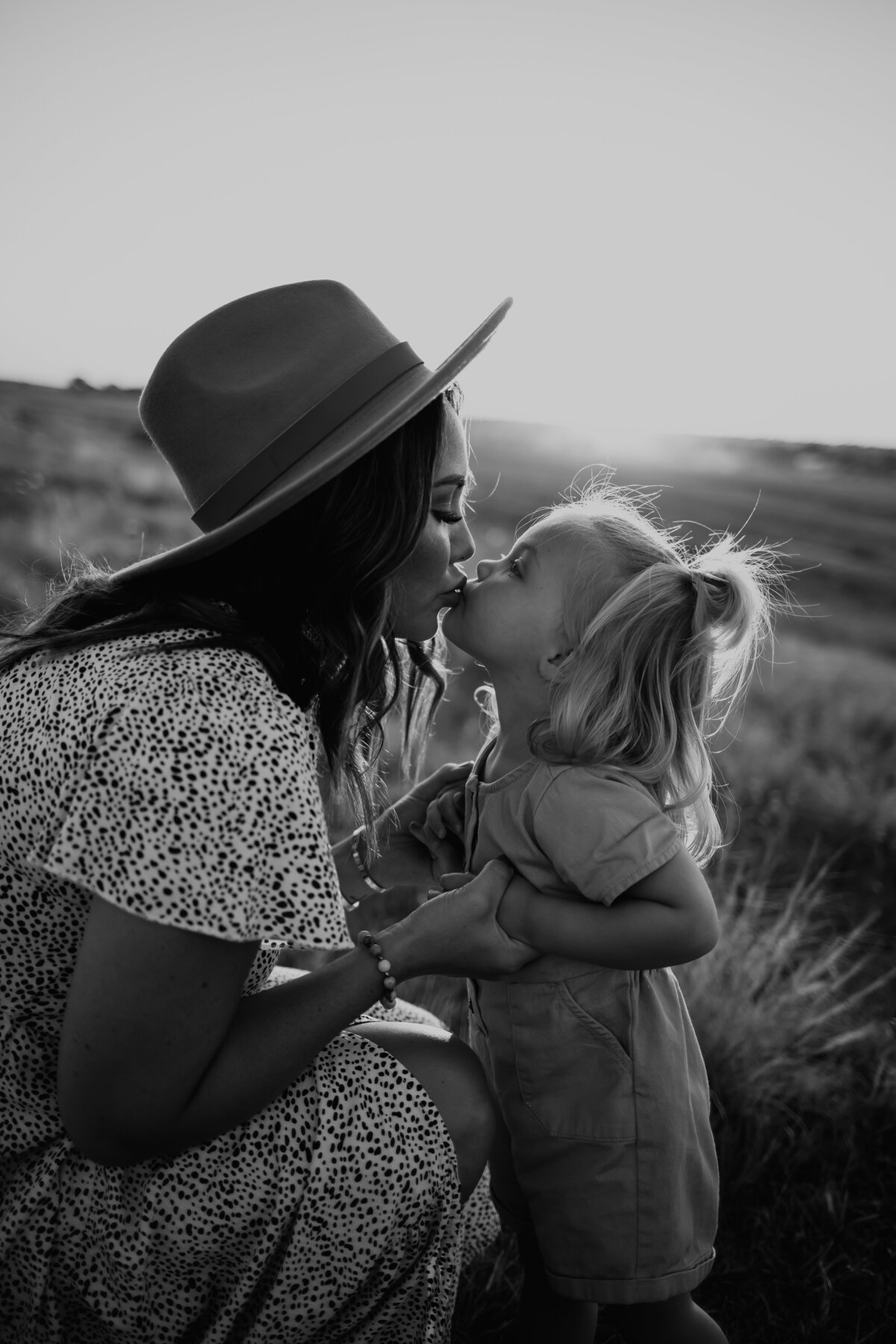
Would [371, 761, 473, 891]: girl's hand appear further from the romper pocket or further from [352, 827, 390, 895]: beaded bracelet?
the romper pocket

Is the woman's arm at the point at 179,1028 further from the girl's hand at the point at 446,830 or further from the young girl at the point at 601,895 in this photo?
the girl's hand at the point at 446,830

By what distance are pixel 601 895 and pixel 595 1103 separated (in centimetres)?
47

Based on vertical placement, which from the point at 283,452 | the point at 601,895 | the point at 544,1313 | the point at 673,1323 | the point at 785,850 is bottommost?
the point at 785,850

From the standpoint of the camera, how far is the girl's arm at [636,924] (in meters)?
1.83

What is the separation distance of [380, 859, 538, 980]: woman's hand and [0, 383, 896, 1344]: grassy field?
3.42ft

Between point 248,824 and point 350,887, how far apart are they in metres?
0.97

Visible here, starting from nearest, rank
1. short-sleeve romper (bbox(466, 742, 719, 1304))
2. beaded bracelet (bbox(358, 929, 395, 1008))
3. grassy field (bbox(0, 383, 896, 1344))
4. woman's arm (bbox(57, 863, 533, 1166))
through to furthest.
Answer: woman's arm (bbox(57, 863, 533, 1166)) < beaded bracelet (bbox(358, 929, 395, 1008)) < short-sleeve romper (bbox(466, 742, 719, 1304)) < grassy field (bbox(0, 383, 896, 1344))

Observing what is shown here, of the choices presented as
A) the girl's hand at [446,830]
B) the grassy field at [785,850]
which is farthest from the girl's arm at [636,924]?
the grassy field at [785,850]

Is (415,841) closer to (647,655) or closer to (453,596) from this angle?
(453,596)

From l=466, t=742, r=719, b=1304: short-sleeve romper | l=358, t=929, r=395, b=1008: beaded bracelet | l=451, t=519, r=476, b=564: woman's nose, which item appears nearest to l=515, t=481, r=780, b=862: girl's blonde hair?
l=466, t=742, r=719, b=1304: short-sleeve romper

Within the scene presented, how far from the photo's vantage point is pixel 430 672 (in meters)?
2.58

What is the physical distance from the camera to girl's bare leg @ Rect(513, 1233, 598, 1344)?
7.10ft

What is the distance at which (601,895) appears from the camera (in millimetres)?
1853

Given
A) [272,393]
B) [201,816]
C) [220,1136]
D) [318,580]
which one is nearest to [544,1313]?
[220,1136]
